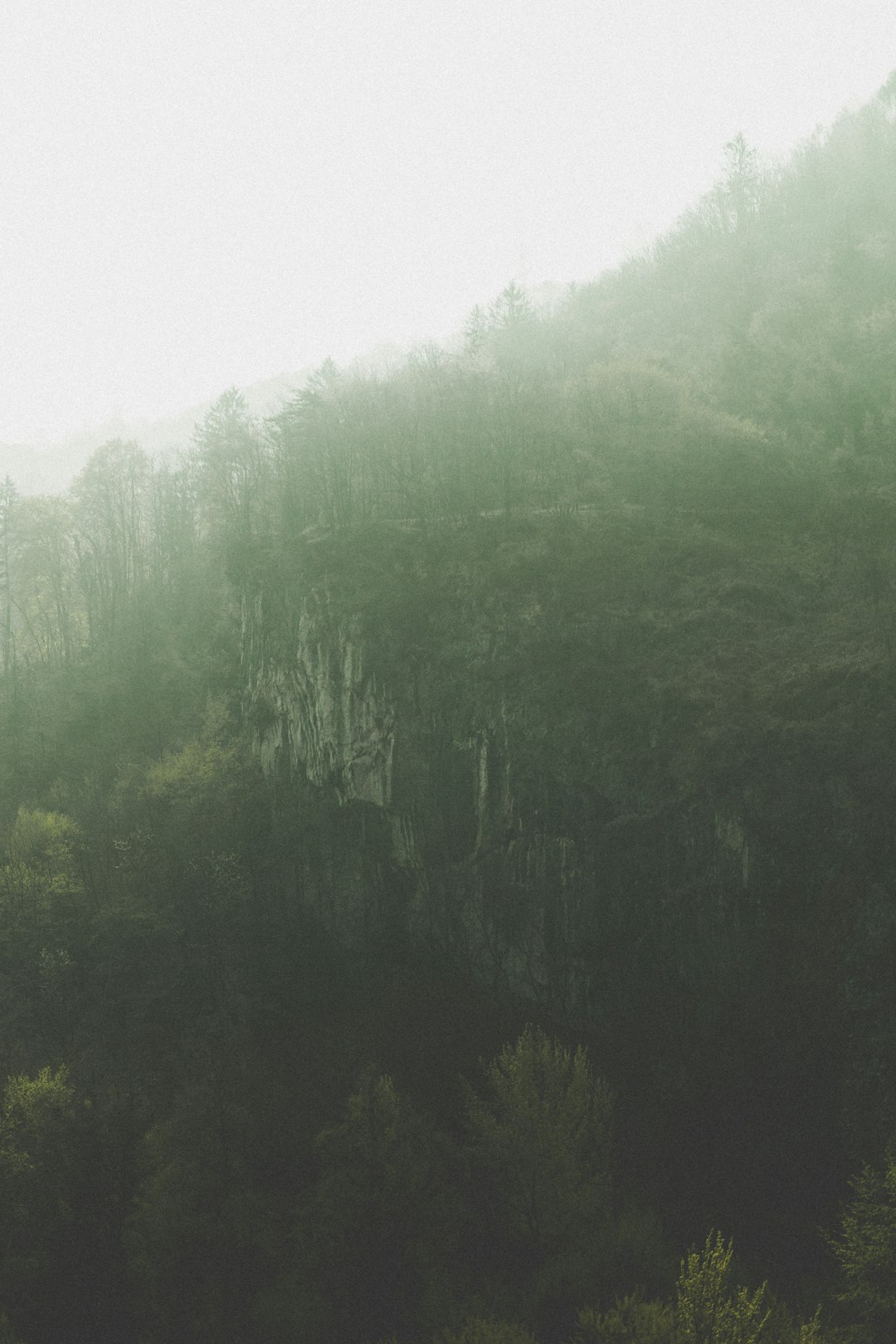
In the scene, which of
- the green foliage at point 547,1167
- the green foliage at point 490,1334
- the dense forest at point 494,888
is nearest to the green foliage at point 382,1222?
the dense forest at point 494,888

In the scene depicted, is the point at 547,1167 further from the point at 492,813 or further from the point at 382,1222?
the point at 492,813

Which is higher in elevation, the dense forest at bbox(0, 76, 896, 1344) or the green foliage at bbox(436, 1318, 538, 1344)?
the dense forest at bbox(0, 76, 896, 1344)

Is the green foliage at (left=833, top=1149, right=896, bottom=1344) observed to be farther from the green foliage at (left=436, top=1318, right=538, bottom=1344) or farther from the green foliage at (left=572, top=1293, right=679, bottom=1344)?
the green foliage at (left=436, top=1318, right=538, bottom=1344)

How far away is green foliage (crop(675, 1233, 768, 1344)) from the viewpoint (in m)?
16.0

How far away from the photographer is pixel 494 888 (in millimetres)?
26438

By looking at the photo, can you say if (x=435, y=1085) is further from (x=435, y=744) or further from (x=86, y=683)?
(x=86, y=683)

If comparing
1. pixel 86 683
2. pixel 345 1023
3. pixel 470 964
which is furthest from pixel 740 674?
pixel 86 683

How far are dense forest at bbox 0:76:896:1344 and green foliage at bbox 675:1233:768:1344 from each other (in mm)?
91

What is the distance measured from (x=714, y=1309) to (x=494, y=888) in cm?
1225

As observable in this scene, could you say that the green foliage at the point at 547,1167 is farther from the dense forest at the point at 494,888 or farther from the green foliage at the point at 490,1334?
the green foliage at the point at 490,1334

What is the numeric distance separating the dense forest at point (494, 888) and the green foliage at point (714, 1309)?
0.30ft

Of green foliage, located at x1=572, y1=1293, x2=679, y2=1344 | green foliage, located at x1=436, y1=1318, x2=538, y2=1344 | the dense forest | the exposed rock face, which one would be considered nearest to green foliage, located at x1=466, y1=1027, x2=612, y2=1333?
the dense forest

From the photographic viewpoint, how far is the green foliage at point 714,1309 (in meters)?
16.0

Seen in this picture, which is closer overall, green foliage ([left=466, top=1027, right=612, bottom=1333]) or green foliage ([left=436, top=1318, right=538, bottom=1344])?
green foliage ([left=436, top=1318, right=538, bottom=1344])
